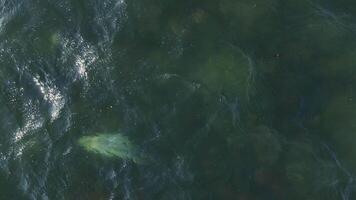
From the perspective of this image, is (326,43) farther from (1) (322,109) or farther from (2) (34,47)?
(2) (34,47)

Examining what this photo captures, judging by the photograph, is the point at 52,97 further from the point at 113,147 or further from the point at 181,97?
the point at 181,97

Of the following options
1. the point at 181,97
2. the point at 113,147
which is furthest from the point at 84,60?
the point at 181,97

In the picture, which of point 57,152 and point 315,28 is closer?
point 57,152

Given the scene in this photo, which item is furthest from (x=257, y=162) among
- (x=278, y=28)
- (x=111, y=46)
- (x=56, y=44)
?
(x=56, y=44)

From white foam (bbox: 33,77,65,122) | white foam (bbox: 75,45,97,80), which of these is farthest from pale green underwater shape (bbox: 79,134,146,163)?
white foam (bbox: 75,45,97,80)

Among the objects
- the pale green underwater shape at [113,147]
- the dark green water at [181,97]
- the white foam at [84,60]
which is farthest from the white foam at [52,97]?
the pale green underwater shape at [113,147]

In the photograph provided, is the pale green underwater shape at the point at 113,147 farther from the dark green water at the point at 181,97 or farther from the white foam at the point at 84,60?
the white foam at the point at 84,60

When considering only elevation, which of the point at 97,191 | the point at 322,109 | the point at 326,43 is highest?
the point at 326,43

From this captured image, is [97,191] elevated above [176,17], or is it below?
below
